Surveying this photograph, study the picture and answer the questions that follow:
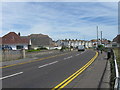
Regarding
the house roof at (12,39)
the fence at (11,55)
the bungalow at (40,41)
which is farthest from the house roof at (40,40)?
the fence at (11,55)

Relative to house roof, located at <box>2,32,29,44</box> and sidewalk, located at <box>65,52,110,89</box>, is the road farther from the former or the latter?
house roof, located at <box>2,32,29,44</box>

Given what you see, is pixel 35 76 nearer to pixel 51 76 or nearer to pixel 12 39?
pixel 51 76

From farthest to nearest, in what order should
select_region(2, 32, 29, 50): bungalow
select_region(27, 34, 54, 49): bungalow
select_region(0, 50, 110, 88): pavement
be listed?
select_region(27, 34, 54, 49): bungalow → select_region(2, 32, 29, 50): bungalow → select_region(0, 50, 110, 88): pavement

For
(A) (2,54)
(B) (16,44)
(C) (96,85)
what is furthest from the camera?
(B) (16,44)

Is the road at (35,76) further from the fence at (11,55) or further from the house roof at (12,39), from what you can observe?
the house roof at (12,39)

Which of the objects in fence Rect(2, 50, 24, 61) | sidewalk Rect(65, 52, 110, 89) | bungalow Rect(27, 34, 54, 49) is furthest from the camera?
bungalow Rect(27, 34, 54, 49)

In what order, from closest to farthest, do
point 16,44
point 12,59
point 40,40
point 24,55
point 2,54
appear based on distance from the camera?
point 2,54, point 12,59, point 24,55, point 16,44, point 40,40

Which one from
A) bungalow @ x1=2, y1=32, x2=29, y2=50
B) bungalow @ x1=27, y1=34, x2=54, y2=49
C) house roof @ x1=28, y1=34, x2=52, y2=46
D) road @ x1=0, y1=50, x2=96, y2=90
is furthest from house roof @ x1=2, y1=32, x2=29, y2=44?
road @ x1=0, y1=50, x2=96, y2=90

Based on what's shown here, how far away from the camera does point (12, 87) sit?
8180 millimetres

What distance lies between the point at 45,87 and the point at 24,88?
92 centimetres

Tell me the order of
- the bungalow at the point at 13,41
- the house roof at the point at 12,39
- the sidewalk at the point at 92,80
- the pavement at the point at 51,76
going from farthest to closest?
the house roof at the point at 12,39
the bungalow at the point at 13,41
the pavement at the point at 51,76
the sidewalk at the point at 92,80

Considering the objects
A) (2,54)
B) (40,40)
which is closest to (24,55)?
(2,54)

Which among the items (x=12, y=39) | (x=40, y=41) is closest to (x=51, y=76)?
(x=12, y=39)

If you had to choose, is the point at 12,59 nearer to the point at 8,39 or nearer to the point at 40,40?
the point at 8,39
